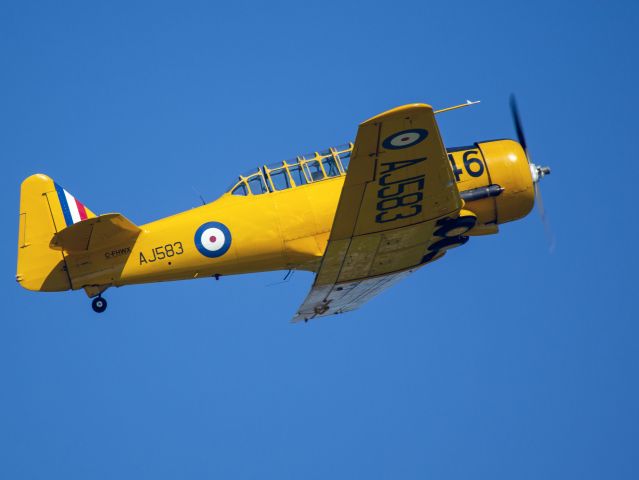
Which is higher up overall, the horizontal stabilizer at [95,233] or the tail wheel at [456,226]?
the horizontal stabilizer at [95,233]

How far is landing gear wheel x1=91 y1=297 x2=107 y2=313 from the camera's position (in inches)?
616

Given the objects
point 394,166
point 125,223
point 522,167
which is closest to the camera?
point 394,166

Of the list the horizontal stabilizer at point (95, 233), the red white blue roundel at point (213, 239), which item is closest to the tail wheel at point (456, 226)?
the red white blue roundel at point (213, 239)

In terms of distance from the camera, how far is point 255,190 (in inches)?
643

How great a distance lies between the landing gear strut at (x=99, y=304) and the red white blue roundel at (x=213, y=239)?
67.5 inches

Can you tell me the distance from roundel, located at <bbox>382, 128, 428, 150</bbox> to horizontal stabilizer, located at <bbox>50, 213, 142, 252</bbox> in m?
4.48

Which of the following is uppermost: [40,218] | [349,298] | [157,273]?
[40,218]

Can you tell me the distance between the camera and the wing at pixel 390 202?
13773mm

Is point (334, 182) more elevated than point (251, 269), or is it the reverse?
point (334, 182)

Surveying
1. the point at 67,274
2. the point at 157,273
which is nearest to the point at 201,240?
the point at 157,273

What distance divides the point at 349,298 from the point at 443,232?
124 inches

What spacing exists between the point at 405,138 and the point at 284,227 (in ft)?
10.3

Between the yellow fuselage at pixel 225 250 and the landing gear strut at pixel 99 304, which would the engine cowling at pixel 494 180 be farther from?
the landing gear strut at pixel 99 304

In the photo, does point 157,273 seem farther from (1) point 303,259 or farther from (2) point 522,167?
(2) point 522,167
